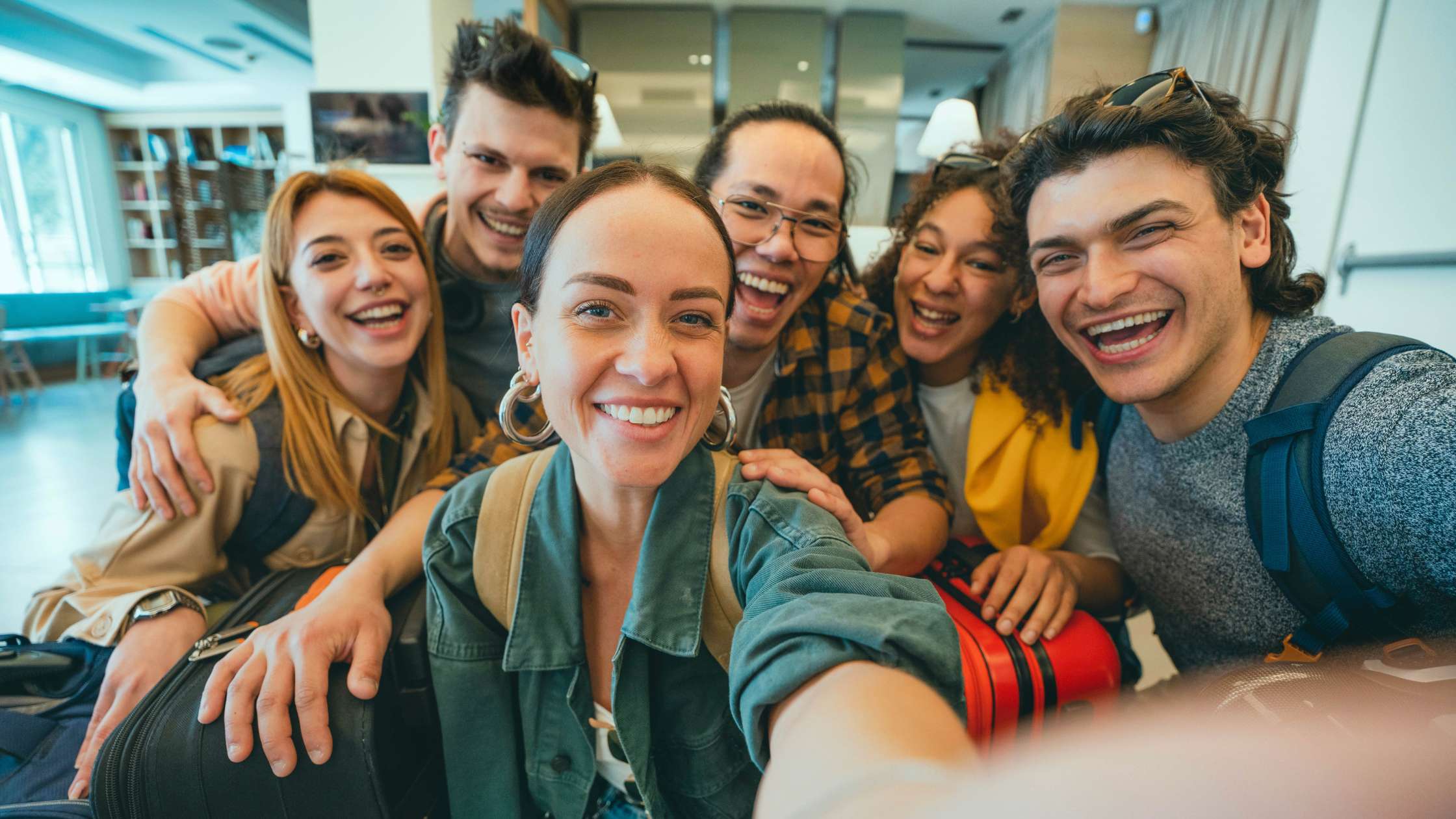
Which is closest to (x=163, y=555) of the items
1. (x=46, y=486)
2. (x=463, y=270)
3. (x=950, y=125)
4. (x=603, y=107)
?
(x=463, y=270)

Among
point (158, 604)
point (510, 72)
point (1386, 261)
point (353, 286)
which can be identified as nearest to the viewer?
point (158, 604)

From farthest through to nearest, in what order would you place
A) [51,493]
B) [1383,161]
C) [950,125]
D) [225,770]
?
[51,493] < [950,125] < [1383,161] < [225,770]

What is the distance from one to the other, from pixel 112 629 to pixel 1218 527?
2215mm

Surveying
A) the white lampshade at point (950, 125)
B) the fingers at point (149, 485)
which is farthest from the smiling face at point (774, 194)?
the white lampshade at point (950, 125)

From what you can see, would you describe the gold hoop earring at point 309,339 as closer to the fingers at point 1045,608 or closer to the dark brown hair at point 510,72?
the dark brown hair at point 510,72

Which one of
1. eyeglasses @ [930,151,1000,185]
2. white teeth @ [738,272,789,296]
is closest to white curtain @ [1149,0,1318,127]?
eyeglasses @ [930,151,1000,185]

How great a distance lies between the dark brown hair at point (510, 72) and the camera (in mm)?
1787

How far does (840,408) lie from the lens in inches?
65.7

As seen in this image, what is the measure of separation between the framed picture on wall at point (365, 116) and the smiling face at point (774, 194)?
12.2 ft

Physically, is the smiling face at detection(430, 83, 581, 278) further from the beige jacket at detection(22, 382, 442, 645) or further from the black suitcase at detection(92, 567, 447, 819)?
the black suitcase at detection(92, 567, 447, 819)

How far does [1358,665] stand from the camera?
1001 mm

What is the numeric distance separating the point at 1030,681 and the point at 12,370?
10287 mm

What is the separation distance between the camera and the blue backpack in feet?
3.40

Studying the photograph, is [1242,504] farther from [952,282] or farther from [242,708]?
[242,708]
